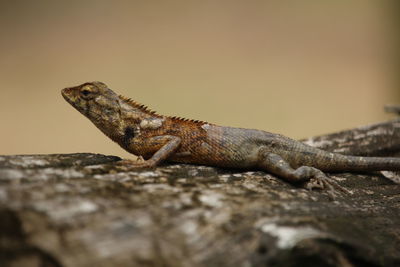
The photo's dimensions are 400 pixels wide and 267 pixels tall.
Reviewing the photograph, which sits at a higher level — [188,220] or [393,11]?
[393,11]

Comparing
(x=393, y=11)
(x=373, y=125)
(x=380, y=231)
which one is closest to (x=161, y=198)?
(x=380, y=231)

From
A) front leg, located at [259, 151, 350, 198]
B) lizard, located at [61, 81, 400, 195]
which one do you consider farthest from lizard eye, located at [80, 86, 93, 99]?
front leg, located at [259, 151, 350, 198]

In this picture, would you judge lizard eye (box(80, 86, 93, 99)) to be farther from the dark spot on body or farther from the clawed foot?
the clawed foot

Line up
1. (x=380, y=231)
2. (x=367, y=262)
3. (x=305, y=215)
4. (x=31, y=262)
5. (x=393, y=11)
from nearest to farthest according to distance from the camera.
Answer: (x=31, y=262)
(x=367, y=262)
(x=305, y=215)
(x=380, y=231)
(x=393, y=11)

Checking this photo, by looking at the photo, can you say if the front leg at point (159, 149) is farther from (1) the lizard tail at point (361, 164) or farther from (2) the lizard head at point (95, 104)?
(1) the lizard tail at point (361, 164)

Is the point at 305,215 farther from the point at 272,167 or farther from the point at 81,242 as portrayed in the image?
the point at 81,242
